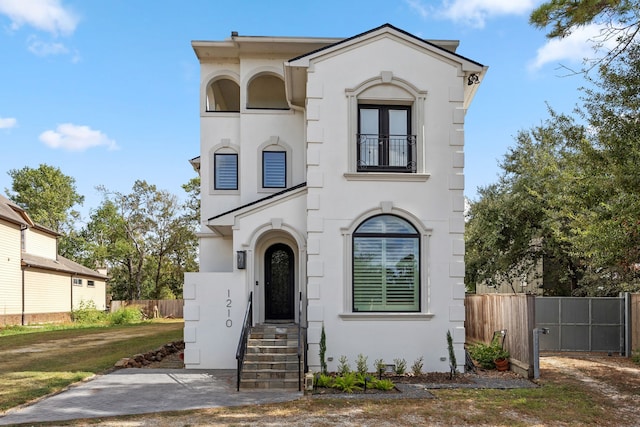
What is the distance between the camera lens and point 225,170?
Answer: 15.6 meters

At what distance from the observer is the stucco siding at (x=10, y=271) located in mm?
25453

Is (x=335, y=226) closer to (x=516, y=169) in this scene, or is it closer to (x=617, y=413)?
(x=617, y=413)

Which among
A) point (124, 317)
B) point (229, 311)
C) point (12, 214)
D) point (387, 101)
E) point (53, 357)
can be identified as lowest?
point (124, 317)

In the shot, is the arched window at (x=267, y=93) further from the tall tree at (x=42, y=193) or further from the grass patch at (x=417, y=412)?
the tall tree at (x=42, y=193)

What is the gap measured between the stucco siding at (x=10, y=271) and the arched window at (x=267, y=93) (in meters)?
17.2

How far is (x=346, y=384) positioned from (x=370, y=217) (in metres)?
3.82

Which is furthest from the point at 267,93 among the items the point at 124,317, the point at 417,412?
the point at 124,317

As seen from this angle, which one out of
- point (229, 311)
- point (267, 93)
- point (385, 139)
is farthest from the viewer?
point (267, 93)

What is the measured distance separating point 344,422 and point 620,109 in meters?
7.56

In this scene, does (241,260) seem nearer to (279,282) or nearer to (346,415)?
(279,282)

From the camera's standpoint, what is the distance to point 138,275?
4469cm

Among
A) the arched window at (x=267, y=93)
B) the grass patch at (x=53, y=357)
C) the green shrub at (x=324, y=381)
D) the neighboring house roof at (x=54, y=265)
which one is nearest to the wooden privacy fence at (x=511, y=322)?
the green shrub at (x=324, y=381)

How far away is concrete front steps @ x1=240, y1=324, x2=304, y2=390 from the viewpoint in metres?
10.4

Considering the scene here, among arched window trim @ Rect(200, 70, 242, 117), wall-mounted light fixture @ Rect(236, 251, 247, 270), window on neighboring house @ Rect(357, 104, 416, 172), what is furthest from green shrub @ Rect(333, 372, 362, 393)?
arched window trim @ Rect(200, 70, 242, 117)
